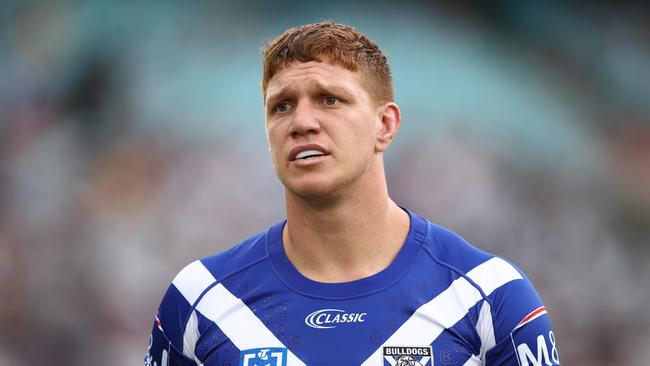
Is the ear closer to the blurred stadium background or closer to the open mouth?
the open mouth

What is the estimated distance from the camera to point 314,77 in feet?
12.0

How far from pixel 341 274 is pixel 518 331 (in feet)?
2.33

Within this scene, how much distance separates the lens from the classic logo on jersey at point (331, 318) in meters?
3.59

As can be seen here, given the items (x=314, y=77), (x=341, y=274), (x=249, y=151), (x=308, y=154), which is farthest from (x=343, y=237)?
(x=249, y=151)

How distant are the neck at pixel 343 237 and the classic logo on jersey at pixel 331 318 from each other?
0.16 meters

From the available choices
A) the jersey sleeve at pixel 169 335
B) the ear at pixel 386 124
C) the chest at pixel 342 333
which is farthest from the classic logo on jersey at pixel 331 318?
the ear at pixel 386 124

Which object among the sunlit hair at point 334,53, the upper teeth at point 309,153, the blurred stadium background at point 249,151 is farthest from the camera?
the blurred stadium background at point 249,151

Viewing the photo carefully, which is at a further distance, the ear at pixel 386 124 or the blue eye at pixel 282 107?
the ear at pixel 386 124

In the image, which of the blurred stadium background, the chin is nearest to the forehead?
the chin

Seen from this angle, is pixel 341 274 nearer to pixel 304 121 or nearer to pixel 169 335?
pixel 304 121

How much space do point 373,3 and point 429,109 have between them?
3.61ft

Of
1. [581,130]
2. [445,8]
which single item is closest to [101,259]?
[445,8]

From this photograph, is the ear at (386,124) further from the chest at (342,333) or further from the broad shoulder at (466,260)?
the chest at (342,333)

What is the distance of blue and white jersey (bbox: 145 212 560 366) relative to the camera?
11.6 feet
